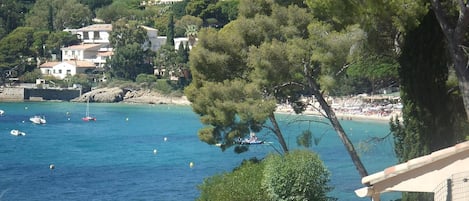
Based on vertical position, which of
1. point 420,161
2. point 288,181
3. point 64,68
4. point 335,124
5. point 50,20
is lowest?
point 288,181

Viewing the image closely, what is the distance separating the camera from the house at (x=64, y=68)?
88.6 m

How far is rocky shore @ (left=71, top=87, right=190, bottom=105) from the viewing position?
80.9 meters

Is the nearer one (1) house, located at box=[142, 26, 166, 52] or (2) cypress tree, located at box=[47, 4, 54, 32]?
(1) house, located at box=[142, 26, 166, 52]

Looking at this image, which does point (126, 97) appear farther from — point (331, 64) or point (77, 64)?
point (331, 64)

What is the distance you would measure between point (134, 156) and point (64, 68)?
4849 cm

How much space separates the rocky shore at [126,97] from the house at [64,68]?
11.6 ft

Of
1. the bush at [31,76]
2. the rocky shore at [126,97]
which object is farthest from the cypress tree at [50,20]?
the rocky shore at [126,97]

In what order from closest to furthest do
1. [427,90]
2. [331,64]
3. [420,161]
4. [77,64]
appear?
[420,161] < [427,90] < [331,64] < [77,64]

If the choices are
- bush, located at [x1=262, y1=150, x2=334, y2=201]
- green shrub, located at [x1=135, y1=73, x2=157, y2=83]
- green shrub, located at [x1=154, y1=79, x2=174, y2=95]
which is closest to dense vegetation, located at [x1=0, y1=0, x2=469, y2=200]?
bush, located at [x1=262, y1=150, x2=334, y2=201]

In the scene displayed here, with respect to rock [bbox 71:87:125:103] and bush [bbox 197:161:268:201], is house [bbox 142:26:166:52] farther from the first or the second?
bush [bbox 197:161:268:201]

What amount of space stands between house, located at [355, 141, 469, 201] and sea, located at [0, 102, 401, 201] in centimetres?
594

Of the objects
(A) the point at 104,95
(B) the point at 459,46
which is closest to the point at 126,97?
(A) the point at 104,95

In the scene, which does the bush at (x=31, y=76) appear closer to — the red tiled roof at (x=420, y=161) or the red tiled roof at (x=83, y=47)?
the red tiled roof at (x=83, y=47)

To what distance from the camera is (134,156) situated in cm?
4241
